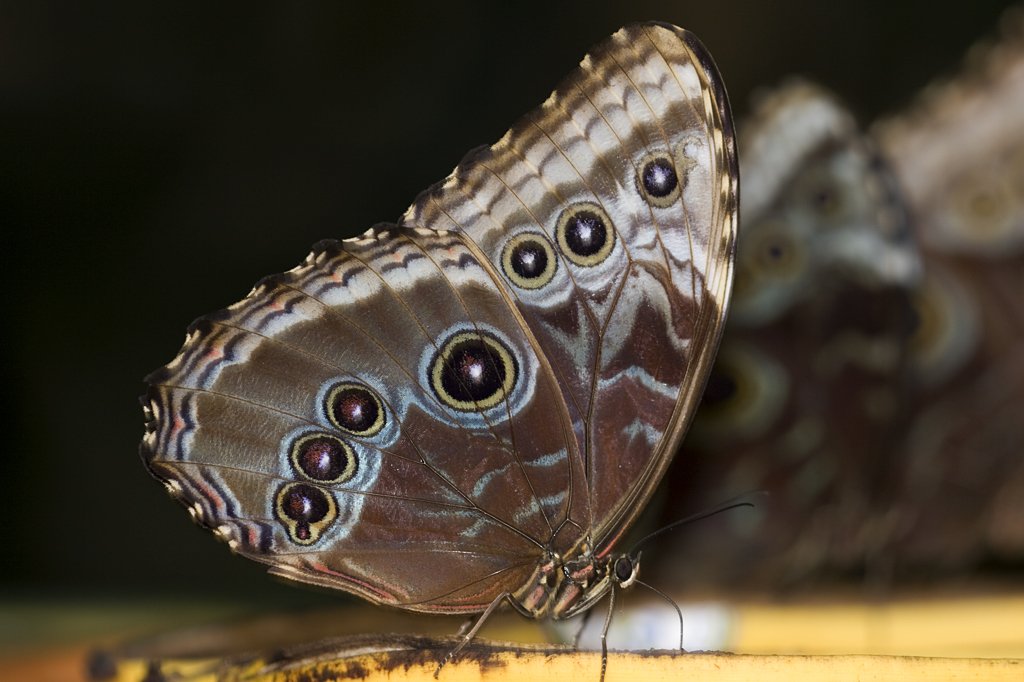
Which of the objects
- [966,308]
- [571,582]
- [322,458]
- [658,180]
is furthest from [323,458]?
[966,308]

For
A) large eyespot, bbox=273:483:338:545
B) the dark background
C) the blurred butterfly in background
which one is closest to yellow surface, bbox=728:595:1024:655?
the blurred butterfly in background

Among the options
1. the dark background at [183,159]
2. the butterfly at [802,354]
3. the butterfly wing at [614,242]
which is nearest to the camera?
the butterfly wing at [614,242]

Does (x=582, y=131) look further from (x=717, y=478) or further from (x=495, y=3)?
(x=495, y=3)

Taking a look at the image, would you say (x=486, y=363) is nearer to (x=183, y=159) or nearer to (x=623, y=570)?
(x=623, y=570)

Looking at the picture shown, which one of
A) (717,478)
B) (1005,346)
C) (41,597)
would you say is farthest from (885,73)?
(41,597)

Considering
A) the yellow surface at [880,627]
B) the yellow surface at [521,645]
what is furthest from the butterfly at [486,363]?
the yellow surface at [880,627]

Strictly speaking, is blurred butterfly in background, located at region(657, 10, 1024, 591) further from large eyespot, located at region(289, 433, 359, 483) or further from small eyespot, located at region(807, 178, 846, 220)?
large eyespot, located at region(289, 433, 359, 483)

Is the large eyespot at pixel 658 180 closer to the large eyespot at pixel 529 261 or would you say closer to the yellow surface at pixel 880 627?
the large eyespot at pixel 529 261
